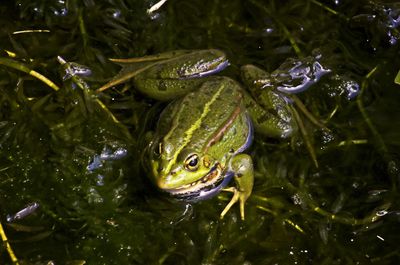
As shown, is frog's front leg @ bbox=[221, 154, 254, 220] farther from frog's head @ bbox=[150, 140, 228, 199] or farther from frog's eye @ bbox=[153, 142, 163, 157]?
frog's eye @ bbox=[153, 142, 163, 157]

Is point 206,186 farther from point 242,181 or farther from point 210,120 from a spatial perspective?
point 210,120

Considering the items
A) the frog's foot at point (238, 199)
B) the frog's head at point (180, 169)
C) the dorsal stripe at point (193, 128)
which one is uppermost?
the dorsal stripe at point (193, 128)

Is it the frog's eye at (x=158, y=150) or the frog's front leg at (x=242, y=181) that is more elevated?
the frog's eye at (x=158, y=150)

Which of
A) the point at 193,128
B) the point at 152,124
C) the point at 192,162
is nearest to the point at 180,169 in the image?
the point at 192,162

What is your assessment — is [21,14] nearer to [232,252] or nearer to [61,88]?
[61,88]

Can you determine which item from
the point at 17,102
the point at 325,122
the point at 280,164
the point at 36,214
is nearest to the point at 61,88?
the point at 17,102

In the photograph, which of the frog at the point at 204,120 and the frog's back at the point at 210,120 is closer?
the frog at the point at 204,120

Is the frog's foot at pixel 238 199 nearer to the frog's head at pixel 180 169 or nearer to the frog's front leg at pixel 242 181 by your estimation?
the frog's front leg at pixel 242 181

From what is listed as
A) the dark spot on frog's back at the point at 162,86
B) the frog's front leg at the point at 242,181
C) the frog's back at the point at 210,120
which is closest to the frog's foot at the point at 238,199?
the frog's front leg at the point at 242,181
